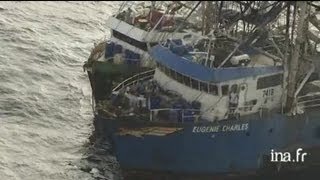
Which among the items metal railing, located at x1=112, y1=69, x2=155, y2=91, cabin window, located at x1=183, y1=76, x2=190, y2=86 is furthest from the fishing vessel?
metal railing, located at x1=112, y1=69, x2=155, y2=91

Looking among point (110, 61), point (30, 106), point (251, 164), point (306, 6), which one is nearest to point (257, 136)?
point (251, 164)

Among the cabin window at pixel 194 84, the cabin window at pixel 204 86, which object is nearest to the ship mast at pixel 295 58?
the cabin window at pixel 204 86

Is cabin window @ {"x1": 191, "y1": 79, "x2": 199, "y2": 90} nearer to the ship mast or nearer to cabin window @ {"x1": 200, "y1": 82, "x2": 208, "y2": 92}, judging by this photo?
cabin window @ {"x1": 200, "y1": 82, "x2": 208, "y2": 92}

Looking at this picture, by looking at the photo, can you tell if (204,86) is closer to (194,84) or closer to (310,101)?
(194,84)

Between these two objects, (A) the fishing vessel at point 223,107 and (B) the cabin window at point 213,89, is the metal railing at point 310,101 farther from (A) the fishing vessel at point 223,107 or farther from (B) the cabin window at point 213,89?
(B) the cabin window at point 213,89

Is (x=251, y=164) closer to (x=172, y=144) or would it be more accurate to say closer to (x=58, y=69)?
(x=172, y=144)

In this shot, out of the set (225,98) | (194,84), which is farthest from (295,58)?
(194,84)
